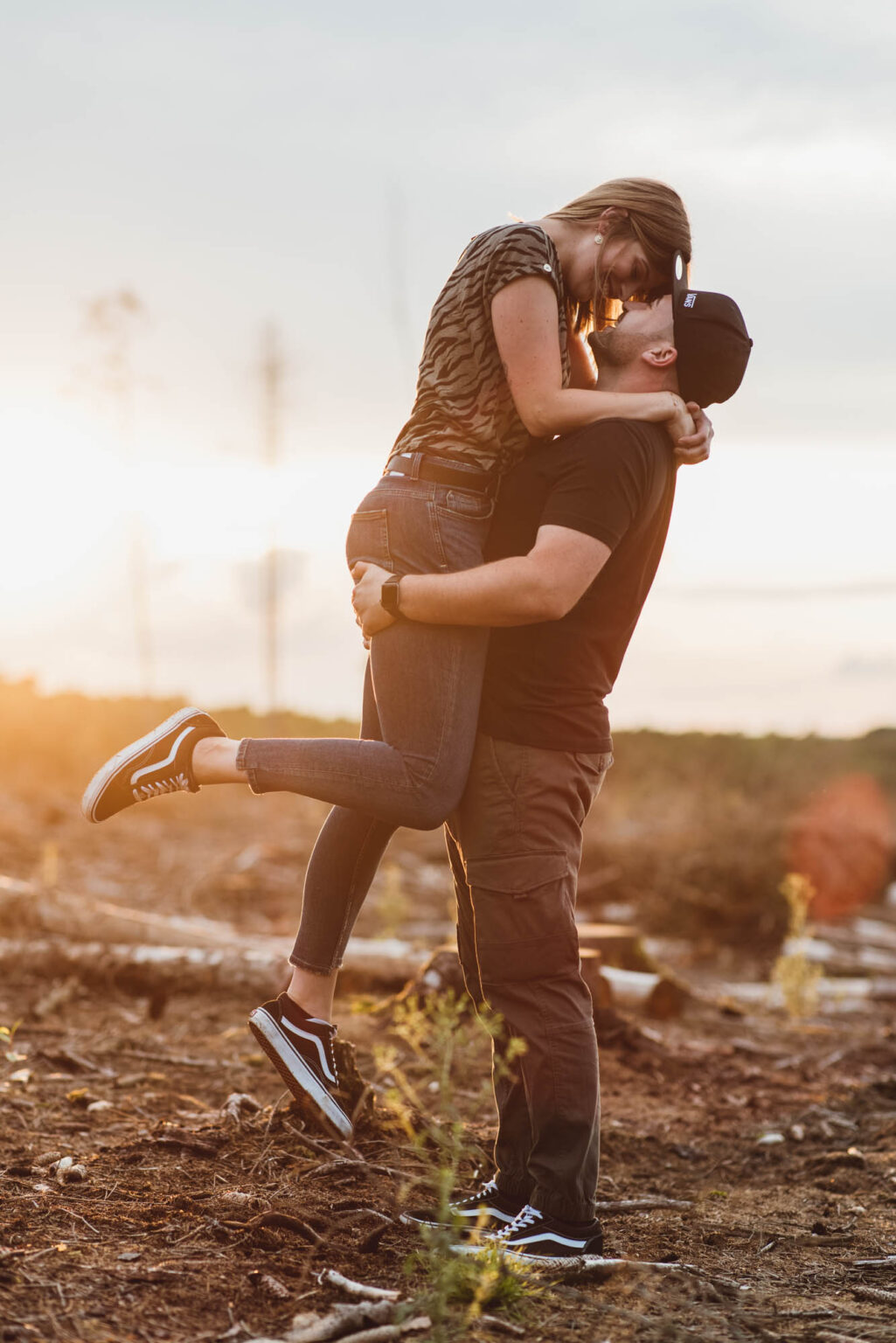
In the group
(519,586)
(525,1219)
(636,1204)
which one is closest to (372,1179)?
(525,1219)

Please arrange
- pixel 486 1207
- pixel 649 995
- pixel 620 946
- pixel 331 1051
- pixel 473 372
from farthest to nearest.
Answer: pixel 620 946, pixel 649 995, pixel 331 1051, pixel 473 372, pixel 486 1207

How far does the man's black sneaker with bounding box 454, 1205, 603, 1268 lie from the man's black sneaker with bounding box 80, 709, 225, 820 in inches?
58.2

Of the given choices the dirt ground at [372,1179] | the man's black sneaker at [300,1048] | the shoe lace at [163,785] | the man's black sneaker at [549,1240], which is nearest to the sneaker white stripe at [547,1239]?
the man's black sneaker at [549,1240]

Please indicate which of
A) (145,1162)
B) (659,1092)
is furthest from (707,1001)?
(145,1162)

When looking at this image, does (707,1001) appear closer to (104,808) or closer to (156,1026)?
(156,1026)

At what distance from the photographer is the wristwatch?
3.15 m

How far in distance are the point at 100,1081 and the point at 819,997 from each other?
21.3 ft

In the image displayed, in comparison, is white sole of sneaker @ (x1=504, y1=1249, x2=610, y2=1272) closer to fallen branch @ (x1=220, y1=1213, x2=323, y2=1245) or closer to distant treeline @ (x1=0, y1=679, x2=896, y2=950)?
fallen branch @ (x1=220, y1=1213, x2=323, y2=1245)

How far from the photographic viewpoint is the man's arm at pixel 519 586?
9.79 ft

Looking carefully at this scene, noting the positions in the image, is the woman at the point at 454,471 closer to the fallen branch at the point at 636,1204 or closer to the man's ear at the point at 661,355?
the man's ear at the point at 661,355

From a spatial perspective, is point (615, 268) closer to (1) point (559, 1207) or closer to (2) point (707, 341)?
(2) point (707, 341)

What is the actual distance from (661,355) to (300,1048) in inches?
91.2

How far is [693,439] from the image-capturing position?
326 centimetres

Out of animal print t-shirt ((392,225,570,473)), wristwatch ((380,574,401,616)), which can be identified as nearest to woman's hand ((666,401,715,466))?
animal print t-shirt ((392,225,570,473))
